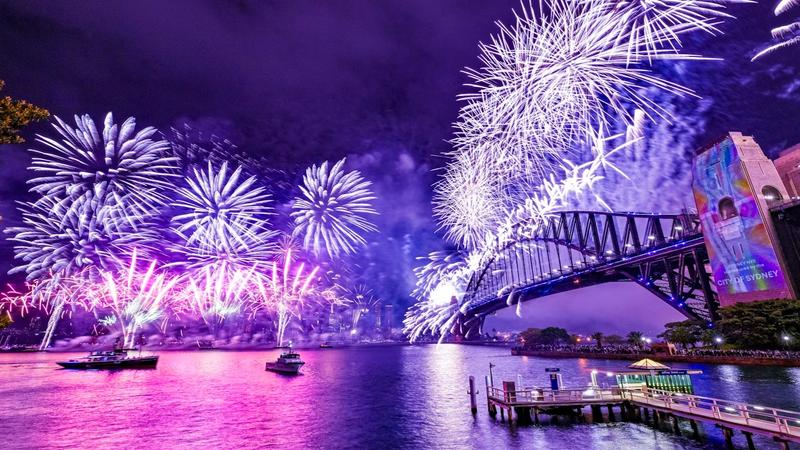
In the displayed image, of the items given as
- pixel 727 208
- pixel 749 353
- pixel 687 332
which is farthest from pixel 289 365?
pixel 727 208

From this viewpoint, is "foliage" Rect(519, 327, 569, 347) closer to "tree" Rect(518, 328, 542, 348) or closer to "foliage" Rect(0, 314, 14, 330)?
"tree" Rect(518, 328, 542, 348)

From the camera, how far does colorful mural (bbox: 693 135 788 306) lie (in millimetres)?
56312

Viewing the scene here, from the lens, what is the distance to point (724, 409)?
77.7ft

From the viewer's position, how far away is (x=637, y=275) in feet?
307

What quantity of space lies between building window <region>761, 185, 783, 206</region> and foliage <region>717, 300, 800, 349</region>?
16286mm

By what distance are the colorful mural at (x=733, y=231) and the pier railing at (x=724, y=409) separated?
39149 mm

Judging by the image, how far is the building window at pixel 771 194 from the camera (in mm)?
59219

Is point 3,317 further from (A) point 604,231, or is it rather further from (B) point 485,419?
(A) point 604,231

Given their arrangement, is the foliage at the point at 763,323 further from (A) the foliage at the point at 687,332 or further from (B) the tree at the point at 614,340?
(B) the tree at the point at 614,340

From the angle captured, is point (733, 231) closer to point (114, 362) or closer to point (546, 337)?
point (546, 337)

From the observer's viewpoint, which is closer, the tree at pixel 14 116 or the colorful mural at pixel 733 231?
the tree at pixel 14 116

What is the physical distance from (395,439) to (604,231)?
101100 millimetres

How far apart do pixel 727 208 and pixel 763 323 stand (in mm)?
19102

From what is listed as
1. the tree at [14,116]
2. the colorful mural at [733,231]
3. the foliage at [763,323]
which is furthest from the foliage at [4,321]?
the colorful mural at [733,231]
